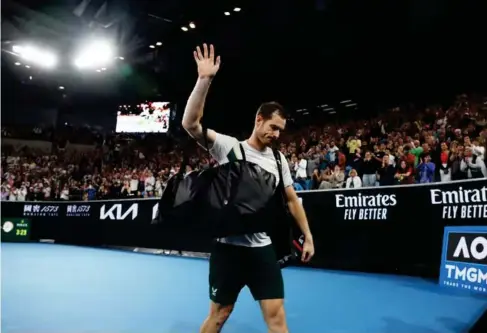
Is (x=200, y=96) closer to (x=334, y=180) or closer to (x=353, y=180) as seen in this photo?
(x=353, y=180)

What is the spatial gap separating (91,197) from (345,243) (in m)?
9.81

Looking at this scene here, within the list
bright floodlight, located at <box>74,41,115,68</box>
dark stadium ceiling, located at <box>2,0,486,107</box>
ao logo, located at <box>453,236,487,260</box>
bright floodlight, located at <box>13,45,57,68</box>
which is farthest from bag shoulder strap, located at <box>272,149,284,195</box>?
bright floodlight, located at <box>13,45,57,68</box>

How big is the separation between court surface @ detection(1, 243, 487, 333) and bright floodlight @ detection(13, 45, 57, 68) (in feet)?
36.2

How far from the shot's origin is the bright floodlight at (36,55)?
16023 millimetres

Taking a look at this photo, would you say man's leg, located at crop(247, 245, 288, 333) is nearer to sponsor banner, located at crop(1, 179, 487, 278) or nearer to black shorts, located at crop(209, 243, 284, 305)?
black shorts, located at crop(209, 243, 284, 305)

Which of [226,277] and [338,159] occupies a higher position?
[338,159]

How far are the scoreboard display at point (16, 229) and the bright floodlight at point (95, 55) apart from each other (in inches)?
244

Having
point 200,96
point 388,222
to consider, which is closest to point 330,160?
point 388,222

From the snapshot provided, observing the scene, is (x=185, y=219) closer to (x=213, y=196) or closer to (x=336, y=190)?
(x=213, y=196)

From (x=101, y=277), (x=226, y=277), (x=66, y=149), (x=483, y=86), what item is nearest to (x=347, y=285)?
(x=101, y=277)

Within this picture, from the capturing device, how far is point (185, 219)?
2.19 meters

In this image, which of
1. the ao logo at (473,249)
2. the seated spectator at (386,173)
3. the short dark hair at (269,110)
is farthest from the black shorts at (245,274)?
the seated spectator at (386,173)

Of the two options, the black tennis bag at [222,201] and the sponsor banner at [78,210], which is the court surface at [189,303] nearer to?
the black tennis bag at [222,201]

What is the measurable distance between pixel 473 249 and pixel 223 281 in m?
4.39
